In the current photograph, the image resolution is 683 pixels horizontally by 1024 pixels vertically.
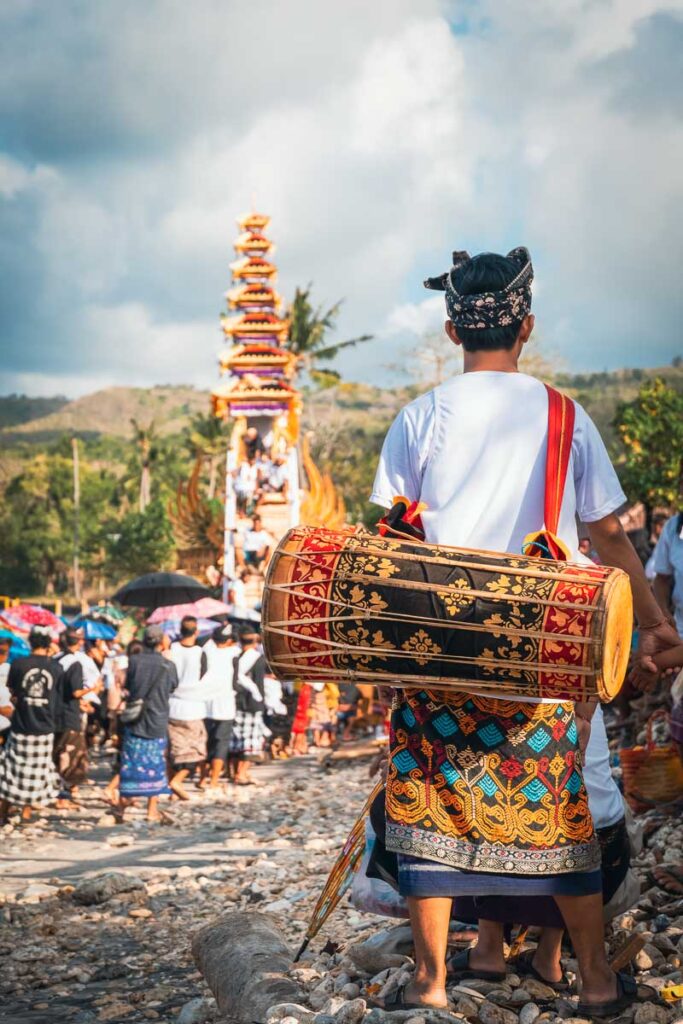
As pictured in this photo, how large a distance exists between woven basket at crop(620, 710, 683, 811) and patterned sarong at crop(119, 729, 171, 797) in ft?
18.6

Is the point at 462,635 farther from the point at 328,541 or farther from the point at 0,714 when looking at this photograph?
the point at 0,714

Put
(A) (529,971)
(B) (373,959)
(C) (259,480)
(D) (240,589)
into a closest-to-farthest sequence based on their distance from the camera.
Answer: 1. (A) (529,971)
2. (B) (373,959)
3. (D) (240,589)
4. (C) (259,480)

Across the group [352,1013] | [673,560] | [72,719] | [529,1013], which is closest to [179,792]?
[72,719]

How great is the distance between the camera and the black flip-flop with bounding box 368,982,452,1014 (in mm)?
2872

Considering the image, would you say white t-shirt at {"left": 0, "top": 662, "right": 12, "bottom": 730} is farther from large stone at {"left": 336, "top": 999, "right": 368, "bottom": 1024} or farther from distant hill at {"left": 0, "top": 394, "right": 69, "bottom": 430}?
distant hill at {"left": 0, "top": 394, "right": 69, "bottom": 430}

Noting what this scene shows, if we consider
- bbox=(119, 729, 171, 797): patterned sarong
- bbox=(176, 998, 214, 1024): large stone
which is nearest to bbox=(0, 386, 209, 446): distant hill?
bbox=(119, 729, 171, 797): patterned sarong

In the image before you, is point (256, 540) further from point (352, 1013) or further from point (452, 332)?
point (352, 1013)

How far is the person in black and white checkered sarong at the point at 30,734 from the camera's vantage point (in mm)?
9430

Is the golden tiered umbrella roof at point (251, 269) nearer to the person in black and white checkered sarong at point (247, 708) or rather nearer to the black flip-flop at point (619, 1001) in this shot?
the person in black and white checkered sarong at point (247, 708)

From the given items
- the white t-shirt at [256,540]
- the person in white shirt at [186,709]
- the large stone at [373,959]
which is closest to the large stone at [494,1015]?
the large stone at [373,959]

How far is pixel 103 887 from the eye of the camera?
6.32m

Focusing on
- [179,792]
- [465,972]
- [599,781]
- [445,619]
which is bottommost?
[179,792]

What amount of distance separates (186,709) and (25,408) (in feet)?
495

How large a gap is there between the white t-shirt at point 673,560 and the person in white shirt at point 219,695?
268 inches
